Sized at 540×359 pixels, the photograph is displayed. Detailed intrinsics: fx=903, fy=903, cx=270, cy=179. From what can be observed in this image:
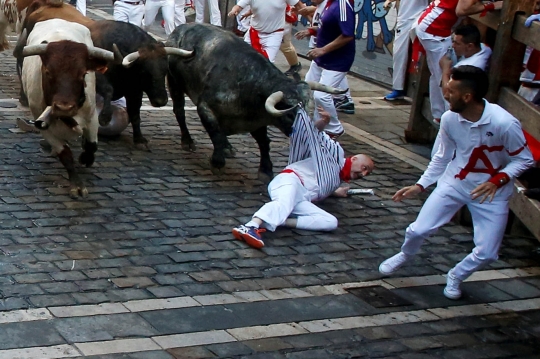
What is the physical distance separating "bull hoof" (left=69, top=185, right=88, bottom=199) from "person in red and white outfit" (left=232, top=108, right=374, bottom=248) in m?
1.61

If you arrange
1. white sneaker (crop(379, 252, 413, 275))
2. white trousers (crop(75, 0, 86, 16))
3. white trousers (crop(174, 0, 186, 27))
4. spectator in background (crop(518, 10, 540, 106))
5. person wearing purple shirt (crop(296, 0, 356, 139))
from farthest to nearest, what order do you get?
white trousers (crop(75, 0, 86, 16)), white trousers (crop(174, 0, 186, 27)), person wearing purple shirt (crop(296, 0, 356, 139)), spectator in background (crop(518, 10, 540, 106)), white sneaker (crop(379, 252, 413, 275))

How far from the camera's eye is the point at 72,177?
845 centimetres

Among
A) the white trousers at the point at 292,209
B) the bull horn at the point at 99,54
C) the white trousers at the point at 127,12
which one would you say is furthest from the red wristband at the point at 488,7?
the white trousers at the point at 127,12

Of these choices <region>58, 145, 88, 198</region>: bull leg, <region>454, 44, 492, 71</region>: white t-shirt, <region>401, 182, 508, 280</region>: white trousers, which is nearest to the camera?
<region>401, 182, 508, 280</region>: white trousers

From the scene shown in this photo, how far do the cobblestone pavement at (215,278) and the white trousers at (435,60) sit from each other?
4.53 ft

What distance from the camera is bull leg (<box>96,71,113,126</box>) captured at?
9.62 metres

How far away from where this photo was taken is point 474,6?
30.2 ft

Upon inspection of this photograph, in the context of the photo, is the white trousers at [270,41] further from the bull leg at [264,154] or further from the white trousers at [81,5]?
the white trousers at [81,5]

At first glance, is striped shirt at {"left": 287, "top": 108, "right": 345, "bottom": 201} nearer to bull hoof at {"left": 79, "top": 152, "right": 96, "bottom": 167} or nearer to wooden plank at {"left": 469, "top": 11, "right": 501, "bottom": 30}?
wooden plank at {"left": 469, "top": 11, "right": 501, "bottom": 30}

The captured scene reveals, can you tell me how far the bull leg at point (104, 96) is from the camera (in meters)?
9.62

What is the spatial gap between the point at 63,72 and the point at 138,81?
1.72 meters

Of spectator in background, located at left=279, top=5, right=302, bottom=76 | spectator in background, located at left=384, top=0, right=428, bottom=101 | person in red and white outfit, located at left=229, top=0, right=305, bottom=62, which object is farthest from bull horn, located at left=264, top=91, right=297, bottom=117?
spectator in background, located at left=279, top=5, right=302, bottom=76

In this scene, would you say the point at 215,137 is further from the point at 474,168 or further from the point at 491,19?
the point at 474,168

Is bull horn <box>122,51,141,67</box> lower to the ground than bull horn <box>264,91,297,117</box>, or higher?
higher
